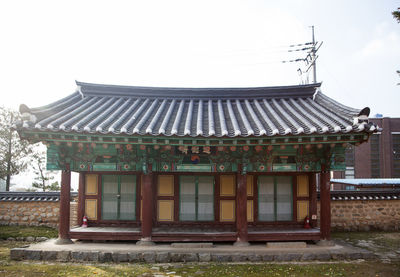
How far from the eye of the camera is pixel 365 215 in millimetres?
12508

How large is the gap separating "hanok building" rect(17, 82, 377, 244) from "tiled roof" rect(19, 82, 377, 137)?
51 millimetres

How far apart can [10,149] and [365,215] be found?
20.1 m

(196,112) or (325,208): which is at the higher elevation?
(196,112)

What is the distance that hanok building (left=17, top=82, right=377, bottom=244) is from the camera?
8000 mm

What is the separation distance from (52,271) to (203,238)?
14.4 ft

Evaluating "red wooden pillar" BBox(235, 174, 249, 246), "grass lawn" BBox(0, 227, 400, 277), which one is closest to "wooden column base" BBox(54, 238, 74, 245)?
"grass lawn" BBox(0, 227, 400, 277)

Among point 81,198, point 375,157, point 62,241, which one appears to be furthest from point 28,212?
point 375,157

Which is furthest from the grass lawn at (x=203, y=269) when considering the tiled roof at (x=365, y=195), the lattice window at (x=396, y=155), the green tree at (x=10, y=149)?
the lattice window at (x=396, y=155)

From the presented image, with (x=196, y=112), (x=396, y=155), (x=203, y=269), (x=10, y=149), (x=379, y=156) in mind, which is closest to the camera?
(x=203, y=269)

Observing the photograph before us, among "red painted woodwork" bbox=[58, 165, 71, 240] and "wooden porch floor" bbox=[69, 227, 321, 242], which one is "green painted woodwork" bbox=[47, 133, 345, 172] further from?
"wooden porch floor" bbox=[69, 227, 321, 242]

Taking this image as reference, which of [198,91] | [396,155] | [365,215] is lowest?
[365,215]

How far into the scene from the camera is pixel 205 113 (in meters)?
10.6

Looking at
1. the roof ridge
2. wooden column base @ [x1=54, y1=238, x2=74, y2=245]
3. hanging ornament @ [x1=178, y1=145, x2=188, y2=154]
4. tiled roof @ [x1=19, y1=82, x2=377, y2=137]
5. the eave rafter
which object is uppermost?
the roof ridge

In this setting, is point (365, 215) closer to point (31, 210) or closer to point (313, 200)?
point (313, 200)
